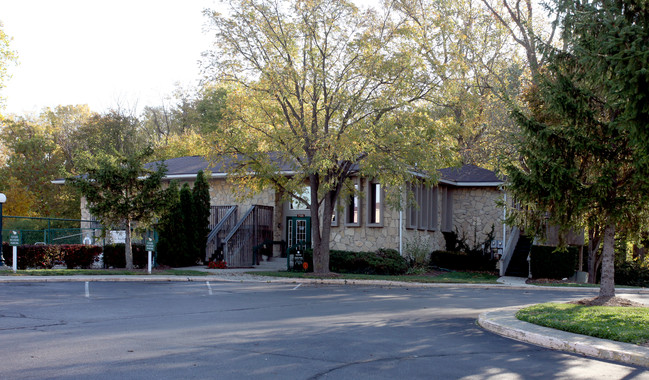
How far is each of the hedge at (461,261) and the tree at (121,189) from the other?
502 inches

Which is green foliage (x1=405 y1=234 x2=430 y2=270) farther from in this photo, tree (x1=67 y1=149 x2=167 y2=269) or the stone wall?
tree (x1=67 y1=149 x2=167 y2=269)

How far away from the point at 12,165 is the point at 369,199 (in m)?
32.8

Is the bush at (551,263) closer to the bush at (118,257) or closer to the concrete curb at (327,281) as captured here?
the concrete curb at (327,281)

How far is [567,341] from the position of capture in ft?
30.5

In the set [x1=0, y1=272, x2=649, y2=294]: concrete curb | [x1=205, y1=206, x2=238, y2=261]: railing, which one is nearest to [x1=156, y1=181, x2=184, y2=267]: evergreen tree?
[x1=205, y1=206, x2=238, y2=261]: railing

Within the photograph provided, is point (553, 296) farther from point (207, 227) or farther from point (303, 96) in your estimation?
point (207, 227)

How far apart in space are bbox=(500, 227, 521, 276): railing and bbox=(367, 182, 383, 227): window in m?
5.44

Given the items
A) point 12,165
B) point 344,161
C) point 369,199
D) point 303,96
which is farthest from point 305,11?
point 12,165

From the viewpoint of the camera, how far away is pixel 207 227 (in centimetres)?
2742

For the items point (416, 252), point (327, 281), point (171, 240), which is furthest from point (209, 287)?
point (416, 252)

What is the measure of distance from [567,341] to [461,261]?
63.0ft

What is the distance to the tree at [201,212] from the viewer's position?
26766mm

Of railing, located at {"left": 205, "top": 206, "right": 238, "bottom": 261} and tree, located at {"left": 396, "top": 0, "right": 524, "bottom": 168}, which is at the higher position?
tree, located at {"left": 396, "top": 0, "right": 524, "bottom": 168}

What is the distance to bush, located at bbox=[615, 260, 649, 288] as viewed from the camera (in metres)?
28.8
